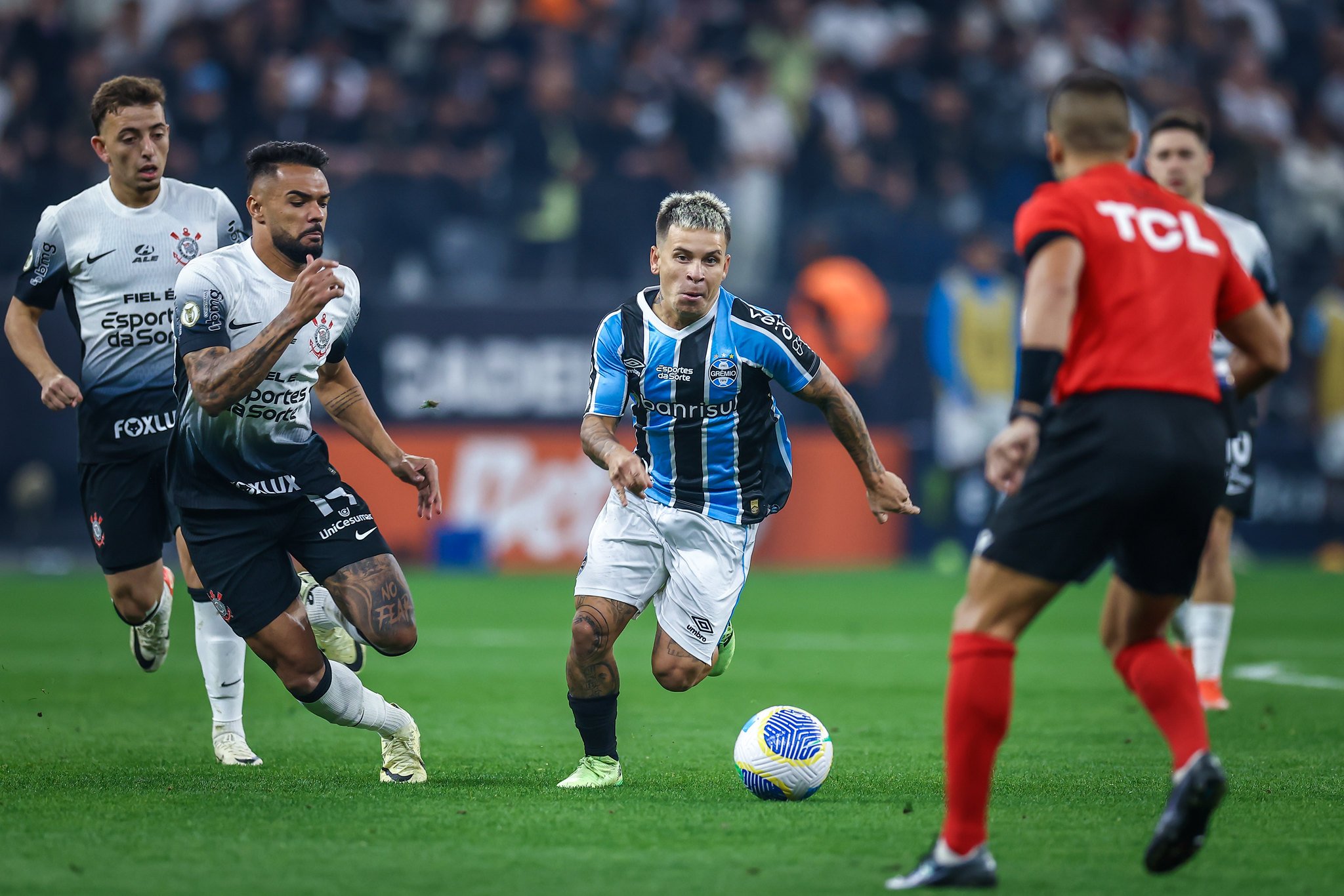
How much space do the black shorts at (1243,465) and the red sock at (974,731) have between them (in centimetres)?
448

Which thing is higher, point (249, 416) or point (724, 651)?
point (249, 416)

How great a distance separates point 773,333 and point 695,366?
1.10 ft

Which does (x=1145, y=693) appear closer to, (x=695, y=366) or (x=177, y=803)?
(x=695, y=366)

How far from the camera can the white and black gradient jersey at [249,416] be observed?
6.02 meters

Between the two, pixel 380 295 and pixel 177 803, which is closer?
pixel 177 803

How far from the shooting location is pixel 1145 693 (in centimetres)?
477

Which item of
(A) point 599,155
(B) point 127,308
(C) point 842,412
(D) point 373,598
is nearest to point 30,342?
(B) point 127,308

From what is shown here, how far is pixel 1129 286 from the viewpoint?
14.5ft

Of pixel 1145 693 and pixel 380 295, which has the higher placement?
pixel 380 295

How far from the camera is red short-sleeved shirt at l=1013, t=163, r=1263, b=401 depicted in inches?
174

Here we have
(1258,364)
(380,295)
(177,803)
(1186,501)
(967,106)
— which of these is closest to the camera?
(1186,501)

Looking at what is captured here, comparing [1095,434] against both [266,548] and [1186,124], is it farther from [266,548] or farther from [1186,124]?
[1186,124]

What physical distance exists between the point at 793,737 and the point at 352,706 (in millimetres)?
1660

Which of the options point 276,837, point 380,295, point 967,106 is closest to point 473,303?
Result: point 380,295
